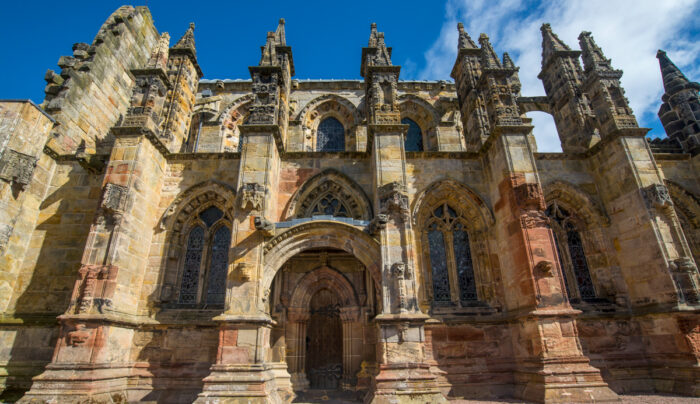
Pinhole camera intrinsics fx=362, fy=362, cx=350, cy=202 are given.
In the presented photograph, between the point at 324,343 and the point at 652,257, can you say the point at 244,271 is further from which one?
the point at 652,257

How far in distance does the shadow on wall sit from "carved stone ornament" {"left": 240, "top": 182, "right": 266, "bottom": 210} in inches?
213

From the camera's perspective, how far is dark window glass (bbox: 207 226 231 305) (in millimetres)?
10430

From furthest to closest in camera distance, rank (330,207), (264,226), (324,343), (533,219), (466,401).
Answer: (330,207) < (324,343) < (533,219) < (264,226) < (466,401)

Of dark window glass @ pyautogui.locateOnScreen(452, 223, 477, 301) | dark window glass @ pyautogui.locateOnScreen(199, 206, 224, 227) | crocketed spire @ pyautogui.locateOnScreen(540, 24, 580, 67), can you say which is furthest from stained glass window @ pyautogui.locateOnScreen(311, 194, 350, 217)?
crocketed spire @ pyautogui.locateOnScreen(540, 24, 580, 67)

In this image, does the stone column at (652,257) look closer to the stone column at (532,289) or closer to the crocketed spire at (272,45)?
the stone column at (532,289)

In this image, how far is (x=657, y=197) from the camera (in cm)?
995

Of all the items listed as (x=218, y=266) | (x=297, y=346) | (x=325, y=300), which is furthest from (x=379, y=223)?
(x=218, y=266)

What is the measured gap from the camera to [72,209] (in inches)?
434

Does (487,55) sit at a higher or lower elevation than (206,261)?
higher

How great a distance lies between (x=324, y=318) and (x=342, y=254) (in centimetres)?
209

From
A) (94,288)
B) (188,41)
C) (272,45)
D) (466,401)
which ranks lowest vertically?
(466,401)

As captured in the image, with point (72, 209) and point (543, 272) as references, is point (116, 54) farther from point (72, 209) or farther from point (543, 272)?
point (543, 272)

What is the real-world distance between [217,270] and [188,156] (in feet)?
12.3

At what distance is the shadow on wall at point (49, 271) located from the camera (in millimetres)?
9211
